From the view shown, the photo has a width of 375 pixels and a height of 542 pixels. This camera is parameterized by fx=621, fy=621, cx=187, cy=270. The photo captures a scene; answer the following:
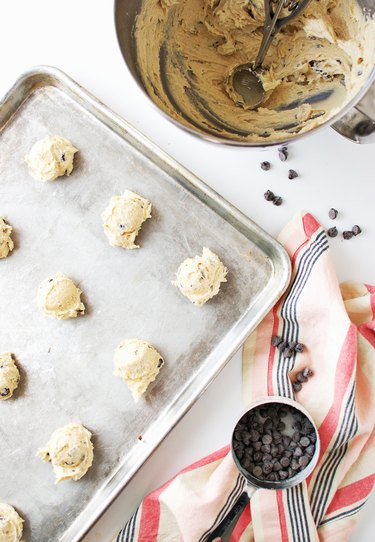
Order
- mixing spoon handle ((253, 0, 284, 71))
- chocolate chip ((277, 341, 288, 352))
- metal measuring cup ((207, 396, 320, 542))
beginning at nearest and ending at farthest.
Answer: mixing spoon handle ((253, 0, 284, 71)), metal measuring cup ((207, 396, 320, 542)), chocolate chip ((277, 341, 288, 352))

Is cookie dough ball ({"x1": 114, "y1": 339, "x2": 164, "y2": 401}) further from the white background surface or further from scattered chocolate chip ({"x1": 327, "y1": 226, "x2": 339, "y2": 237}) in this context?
scattered chocolate chip ({"x1": 327, "y1": 226, "x2": 339, "y2": 237})

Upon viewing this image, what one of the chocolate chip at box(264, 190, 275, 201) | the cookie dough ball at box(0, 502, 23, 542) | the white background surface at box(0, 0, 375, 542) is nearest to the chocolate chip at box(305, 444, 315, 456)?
the white background surface at box(0, 0, 375, 542)

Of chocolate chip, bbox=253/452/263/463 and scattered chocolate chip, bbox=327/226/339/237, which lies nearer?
Result: chocolate chip, bbox=253/452/263/463

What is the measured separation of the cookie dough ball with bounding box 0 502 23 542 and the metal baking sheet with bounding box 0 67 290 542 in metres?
0.03

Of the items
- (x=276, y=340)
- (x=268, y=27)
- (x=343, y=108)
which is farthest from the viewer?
(x=276, y=340)

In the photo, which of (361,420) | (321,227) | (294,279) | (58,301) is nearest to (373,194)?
(321,227)

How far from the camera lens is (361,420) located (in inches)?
69.1

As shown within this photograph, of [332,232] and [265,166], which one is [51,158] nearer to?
[265,166]

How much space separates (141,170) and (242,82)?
40 cm

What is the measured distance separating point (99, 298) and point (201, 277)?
32 centimetres

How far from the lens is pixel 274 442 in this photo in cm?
178

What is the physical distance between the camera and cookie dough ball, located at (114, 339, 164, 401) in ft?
5.76

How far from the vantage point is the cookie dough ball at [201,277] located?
70.2 inches

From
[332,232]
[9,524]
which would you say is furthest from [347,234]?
[9,524]
